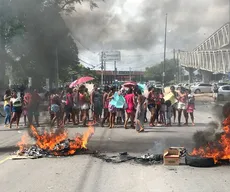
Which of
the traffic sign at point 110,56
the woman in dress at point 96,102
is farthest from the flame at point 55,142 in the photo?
the traffic sign at point 110,56

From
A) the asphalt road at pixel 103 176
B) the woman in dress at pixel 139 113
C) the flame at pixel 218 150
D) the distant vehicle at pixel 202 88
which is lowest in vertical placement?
the asphalt road at pixel 103 176

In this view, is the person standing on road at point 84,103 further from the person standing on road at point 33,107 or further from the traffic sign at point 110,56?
the traffic sign at point 110,56

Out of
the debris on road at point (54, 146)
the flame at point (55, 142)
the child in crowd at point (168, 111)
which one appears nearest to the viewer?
the debris on road at point (54, 146)

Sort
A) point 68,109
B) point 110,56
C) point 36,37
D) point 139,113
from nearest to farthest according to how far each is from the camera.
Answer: point 139,113 < point 36,37 < point 68,109 < point 110,56

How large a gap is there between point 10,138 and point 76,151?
11.6 ft

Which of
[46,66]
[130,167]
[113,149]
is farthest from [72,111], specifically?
[130,167]

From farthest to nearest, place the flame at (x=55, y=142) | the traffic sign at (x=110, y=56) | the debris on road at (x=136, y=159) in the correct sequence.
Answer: the traffic sign at (x=110, y=56) < the flame at (x=55, y=142) < the debris on road at (x=136, y=159)

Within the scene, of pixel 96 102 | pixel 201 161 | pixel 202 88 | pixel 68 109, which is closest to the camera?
pixel 201 161

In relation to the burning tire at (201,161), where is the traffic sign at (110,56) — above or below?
above

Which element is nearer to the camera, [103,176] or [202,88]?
[103,176]

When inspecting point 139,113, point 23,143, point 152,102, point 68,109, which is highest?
point 152,102

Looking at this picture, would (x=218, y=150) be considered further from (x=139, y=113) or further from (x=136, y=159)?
(x=139, y=113)


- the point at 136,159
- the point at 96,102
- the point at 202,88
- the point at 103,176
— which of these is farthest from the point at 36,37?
the point at 202,88

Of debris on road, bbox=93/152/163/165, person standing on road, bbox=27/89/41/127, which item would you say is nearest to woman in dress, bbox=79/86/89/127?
person standing on road, bbox=27/89/41/127
